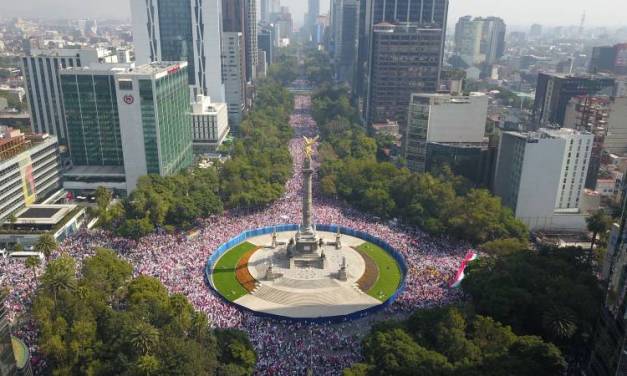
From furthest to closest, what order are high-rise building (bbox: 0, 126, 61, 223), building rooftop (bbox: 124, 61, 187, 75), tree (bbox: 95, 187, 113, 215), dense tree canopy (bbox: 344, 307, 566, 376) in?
building rooftop (bbox: 124, 61, 187, 75), tree (bbox: 95, 187, 113, 215), high-rise building (bbox: 0, 126, 61, 223), dense tree canopy (bbox: 344, 307, 566, 376)

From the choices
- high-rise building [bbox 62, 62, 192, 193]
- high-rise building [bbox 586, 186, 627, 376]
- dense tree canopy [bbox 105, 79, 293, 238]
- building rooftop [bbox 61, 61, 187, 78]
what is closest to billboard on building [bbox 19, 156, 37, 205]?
high-rise building [bbox 62, 62, 192, 193]

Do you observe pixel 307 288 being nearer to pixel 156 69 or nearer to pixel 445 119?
pixel 445 119

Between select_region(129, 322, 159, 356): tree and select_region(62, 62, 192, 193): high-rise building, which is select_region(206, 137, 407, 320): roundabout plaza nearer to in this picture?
select_region(129, 322, 159, 356): tree

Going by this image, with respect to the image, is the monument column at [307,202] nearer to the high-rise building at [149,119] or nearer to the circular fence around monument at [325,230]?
the circular fence around monument at [325,230]

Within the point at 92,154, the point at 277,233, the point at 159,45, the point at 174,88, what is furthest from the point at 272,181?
the point at 159,45

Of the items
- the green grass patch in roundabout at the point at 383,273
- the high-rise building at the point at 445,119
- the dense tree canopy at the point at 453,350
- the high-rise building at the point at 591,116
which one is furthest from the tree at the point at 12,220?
the high-rise building at the point at 591,116

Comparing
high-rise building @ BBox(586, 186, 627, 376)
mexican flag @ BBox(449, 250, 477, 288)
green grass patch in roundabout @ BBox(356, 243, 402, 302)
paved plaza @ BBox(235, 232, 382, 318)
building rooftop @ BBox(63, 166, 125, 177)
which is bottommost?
green grass patch in roundabout @ BBox(356, 243, 402, 302)

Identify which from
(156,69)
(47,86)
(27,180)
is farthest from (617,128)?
(47,86)
